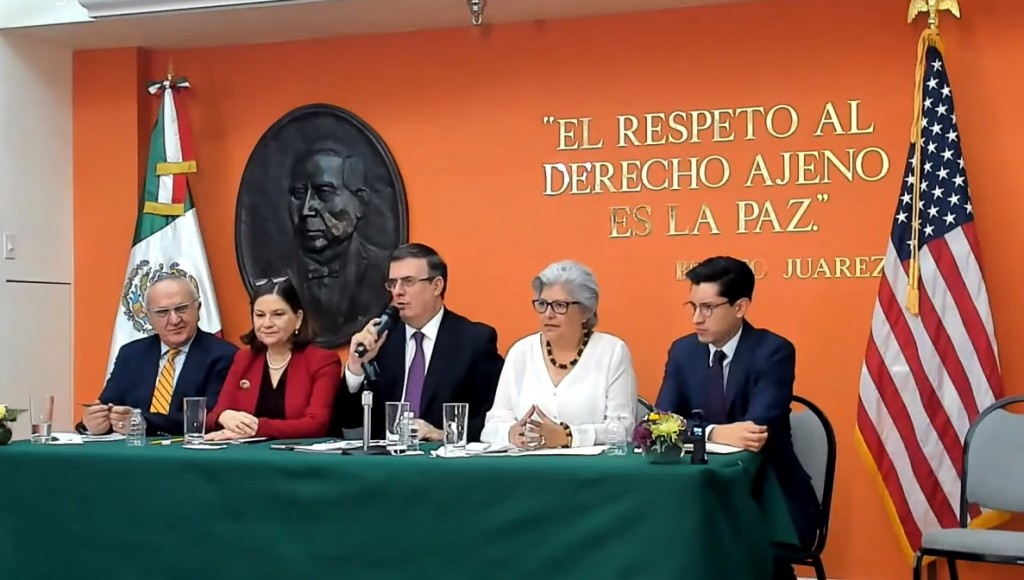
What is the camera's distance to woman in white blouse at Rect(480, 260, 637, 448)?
12.8ft

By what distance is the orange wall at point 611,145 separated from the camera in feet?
15.8

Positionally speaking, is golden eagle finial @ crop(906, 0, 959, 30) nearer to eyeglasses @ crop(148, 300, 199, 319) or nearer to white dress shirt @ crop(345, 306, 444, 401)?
white dress shirt @ crop(345, 306, 444, 401)

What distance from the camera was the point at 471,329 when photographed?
4.29 meters

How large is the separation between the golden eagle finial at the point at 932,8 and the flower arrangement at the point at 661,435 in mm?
2360

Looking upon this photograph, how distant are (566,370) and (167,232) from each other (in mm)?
2446

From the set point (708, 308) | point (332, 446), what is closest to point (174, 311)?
point (332, 446)

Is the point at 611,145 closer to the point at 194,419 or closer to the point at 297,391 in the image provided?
the point at 297,391

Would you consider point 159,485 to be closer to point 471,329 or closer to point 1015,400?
point 471,329

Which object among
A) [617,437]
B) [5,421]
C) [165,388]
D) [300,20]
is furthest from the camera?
[300,20]

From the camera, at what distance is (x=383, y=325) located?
13.7ft

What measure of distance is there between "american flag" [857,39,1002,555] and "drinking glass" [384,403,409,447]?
2002 millimetres

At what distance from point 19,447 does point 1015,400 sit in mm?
3224

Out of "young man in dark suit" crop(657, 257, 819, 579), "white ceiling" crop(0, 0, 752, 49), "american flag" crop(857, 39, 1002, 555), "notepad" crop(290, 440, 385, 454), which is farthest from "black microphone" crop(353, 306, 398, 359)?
"american flag" crop(857, 39, 1002, 555)

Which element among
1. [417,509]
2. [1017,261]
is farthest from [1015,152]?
[417,509]
